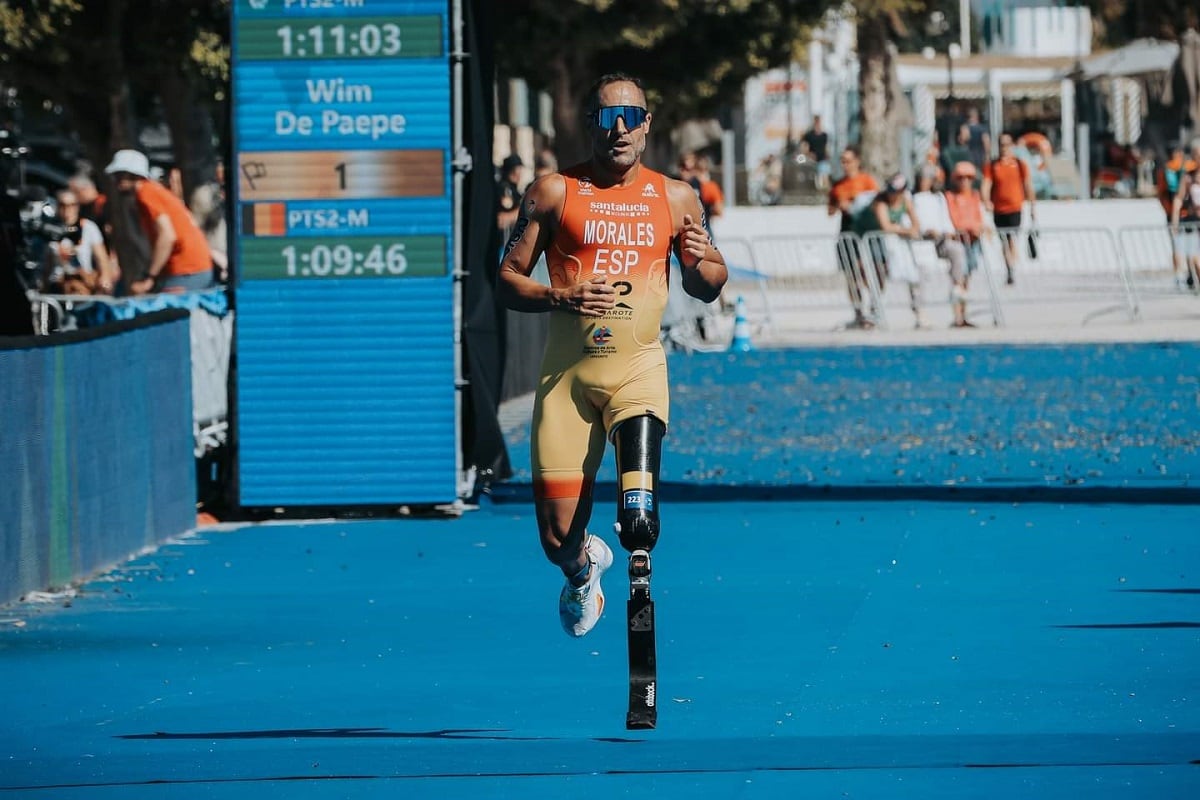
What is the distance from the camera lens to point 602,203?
26.4 feet

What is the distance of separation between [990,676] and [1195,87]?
123 ft

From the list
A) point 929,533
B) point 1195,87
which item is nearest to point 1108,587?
point 929,533

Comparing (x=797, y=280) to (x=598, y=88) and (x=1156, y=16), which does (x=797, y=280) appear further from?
(x=1156, y=16)

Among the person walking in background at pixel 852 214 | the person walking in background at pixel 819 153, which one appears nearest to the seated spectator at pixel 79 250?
the person walking in background at pixel 852 214

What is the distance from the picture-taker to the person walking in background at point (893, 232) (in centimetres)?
2625

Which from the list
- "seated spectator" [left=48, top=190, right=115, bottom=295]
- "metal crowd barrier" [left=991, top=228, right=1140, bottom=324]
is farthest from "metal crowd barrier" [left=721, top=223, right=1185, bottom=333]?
"seated spectator" [left=48, top=190, right=115, bottom=295]

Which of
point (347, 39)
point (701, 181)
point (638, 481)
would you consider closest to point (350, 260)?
point (347, 39)

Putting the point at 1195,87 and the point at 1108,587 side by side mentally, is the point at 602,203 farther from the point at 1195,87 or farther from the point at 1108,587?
the point at 1195,87

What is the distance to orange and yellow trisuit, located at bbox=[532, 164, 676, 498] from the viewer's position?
315 inches

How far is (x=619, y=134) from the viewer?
7957 millimetres

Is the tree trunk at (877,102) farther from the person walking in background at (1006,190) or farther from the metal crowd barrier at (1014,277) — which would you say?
the person walking in background at (1006,190)

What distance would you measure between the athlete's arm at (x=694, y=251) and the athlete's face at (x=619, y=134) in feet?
0.62

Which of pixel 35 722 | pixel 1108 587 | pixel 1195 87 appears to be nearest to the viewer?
pixel 35 722

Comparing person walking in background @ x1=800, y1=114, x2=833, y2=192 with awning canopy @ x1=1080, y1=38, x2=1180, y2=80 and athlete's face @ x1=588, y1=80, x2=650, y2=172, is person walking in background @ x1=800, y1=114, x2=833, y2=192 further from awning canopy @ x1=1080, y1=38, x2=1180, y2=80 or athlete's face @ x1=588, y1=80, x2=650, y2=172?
athlete's face @ x1=588, y1=80, x2=650, y2=172
